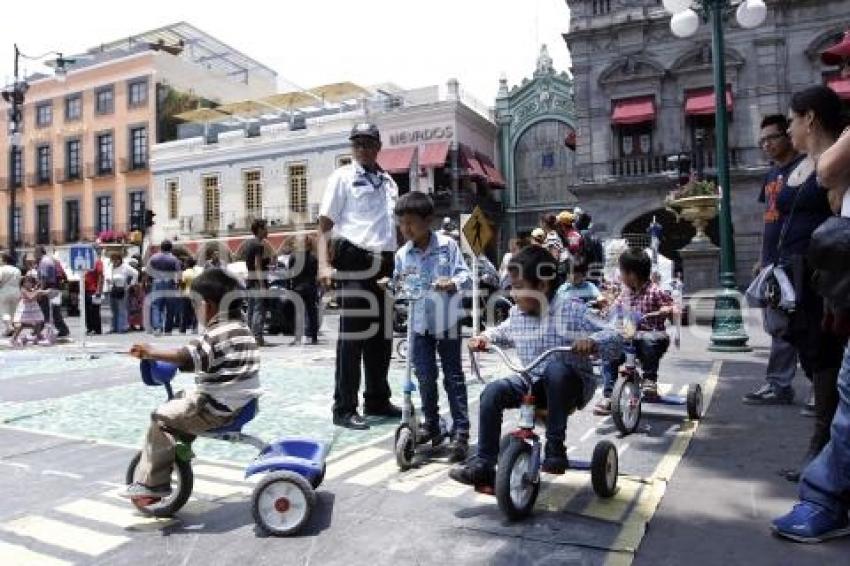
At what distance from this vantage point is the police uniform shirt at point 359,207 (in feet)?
15.6

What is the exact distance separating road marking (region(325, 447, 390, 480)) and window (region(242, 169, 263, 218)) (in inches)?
1160

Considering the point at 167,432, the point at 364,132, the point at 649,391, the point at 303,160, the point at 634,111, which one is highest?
the point at 303,160

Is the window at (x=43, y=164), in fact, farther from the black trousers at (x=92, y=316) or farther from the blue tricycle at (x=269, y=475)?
the blue tricycle at (x=269, y=475)

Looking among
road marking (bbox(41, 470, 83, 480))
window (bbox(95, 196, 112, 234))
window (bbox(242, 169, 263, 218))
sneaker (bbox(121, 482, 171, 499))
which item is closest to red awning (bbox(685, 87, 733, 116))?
window (bbox(242, 169, 263, 218))

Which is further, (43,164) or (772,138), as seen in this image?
(43,164)

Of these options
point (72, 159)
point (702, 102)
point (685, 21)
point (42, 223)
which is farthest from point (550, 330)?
point (42, 223)

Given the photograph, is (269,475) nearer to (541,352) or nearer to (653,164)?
(541,352)

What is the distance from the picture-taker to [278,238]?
103 feet

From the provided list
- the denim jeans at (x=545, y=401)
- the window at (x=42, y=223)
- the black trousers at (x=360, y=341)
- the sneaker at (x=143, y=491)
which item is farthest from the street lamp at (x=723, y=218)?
the window at (x=42, y=223)

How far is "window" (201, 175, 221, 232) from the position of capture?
33.6 meters

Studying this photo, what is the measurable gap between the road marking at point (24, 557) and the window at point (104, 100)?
38.1 meters

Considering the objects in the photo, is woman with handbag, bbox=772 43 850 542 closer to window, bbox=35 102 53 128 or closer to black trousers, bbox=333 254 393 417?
black trousers, bbox=333 254 393 417

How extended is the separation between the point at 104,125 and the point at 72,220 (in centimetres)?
559

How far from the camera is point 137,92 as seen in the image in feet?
117
